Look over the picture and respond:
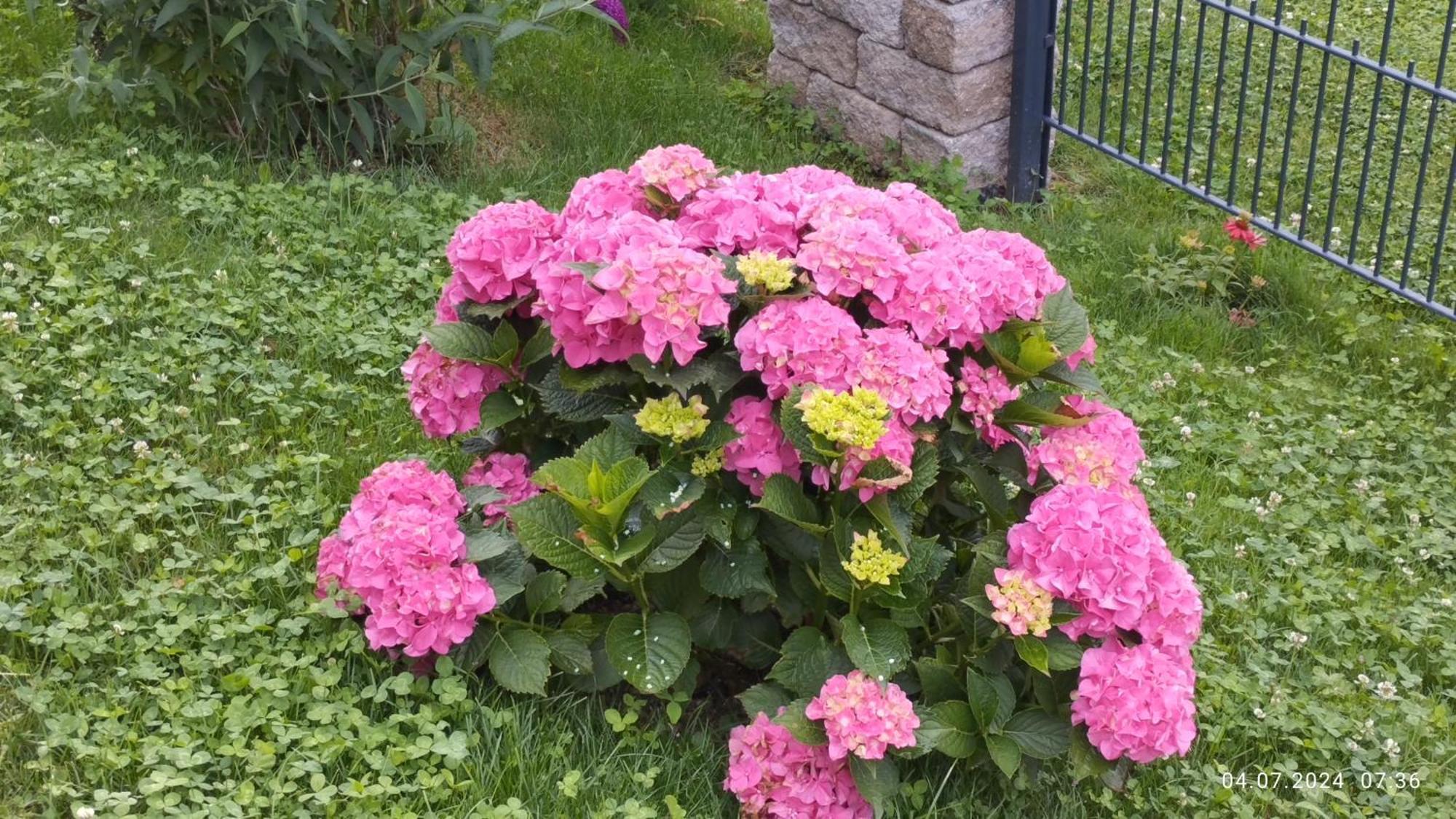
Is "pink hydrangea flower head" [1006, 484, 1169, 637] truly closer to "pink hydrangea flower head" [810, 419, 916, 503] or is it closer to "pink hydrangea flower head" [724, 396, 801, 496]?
"pink hydrangea flower head" [810, 419, 916, 503]

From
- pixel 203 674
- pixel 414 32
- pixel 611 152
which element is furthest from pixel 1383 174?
pixel 203 674

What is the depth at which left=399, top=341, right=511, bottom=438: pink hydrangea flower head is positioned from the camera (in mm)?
2861

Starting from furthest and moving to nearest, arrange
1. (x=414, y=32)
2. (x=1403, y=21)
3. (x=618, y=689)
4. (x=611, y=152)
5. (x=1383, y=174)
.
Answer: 1. (x=1403, y=21)
2. (x=1383, y=174)
3. (x=611, y=152)
4. (x=414, y=32)
5. (x=618, y=689)

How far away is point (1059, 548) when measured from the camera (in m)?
2.52

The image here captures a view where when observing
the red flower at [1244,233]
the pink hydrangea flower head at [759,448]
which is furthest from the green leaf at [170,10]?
the red flower at [1244,233]

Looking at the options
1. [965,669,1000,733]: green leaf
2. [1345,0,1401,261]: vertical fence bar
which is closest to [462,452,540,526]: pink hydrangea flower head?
[965,669,1000,733]: green leaf

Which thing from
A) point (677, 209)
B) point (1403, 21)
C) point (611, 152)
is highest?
point (677, 209)

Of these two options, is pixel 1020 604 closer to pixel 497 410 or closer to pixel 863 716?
pixel 863 716

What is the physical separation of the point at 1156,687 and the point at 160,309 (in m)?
2.71

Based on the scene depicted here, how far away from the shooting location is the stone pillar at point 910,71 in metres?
5.32

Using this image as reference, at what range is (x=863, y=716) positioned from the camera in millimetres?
2443

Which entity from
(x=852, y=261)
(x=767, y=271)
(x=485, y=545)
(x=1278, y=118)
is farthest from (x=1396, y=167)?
(x=485, y=545)

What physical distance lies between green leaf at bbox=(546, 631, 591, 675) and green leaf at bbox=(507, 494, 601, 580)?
0.49ft

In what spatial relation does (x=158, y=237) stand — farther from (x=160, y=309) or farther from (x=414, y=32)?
(x=414, y=32)
